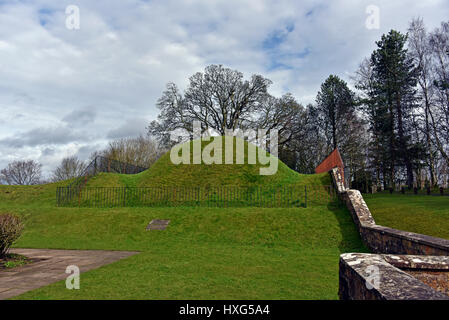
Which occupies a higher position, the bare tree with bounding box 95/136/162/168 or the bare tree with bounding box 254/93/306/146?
the bare tree with bounding box 254/93/306/146

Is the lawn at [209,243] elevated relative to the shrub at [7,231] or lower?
lower

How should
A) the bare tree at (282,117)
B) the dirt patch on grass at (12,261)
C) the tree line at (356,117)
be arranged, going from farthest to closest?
1. the bare tree at (282,117)
2. the tree line at (356,117)
3. the dirt patch on grass at (12,261)

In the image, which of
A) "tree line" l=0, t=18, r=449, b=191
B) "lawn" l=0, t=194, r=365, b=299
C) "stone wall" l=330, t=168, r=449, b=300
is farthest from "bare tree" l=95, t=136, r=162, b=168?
"stone wall" l=330, t=168, r=449, b=300

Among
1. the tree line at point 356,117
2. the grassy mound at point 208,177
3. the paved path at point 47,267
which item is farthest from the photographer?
the tree line at point 356,117

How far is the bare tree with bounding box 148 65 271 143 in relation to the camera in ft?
118

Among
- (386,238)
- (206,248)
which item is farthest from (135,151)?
(386,238)

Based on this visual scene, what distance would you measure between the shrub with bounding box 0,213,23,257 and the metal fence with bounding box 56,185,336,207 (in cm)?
960

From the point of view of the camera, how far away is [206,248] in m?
9.80

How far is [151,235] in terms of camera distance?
1184 centimetres

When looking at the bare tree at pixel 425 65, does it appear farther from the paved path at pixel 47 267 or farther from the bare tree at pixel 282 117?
the paved path at pixel 47 267

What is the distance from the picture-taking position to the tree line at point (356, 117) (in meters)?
27.3

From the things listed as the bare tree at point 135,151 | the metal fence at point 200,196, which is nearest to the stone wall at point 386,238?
the metal fence at point 200,196

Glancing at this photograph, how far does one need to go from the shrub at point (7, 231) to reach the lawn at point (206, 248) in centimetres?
190

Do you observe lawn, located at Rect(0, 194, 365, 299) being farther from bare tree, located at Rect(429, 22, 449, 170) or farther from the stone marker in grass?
bare tree, located at Rect(429, 22, 449, 170)
